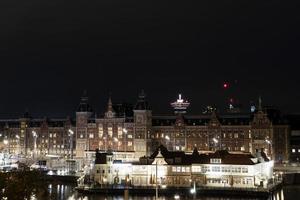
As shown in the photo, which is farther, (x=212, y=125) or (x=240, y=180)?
(x=212, y=125)

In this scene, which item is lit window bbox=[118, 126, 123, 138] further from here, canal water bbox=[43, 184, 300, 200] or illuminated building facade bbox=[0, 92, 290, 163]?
canal water bbox=[43, 184, 300, 200]

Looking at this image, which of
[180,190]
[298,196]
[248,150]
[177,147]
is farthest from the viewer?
[177,147]

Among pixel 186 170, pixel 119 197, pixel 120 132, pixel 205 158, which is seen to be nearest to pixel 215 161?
pixel 205 158

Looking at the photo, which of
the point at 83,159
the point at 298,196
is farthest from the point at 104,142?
the point at 298,196

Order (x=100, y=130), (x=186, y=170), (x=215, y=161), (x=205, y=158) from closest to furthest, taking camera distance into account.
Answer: (x=215, y=161)
(x=186, y=170)
(x=205, y=158)
(x=100, y=130)

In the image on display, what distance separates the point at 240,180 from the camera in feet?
251

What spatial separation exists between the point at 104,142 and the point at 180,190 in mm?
43612

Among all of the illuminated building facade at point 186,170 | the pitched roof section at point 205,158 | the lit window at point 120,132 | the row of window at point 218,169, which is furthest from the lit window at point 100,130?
the row of window at point 218,169

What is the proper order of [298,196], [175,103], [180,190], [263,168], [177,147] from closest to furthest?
1. [298,196]
2. [180,190]
3. [263,168]
4. [177,147]
5. [175,103]

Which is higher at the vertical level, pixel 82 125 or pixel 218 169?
Result: pixel 82 125

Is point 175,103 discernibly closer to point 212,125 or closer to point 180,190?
point 212,125

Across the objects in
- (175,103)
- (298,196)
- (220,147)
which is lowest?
(298,196)

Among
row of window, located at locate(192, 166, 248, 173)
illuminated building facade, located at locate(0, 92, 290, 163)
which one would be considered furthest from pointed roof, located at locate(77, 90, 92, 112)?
row of window, located at locate(192, 166, 248, 173)

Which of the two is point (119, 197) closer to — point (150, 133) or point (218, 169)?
point (218, 169)
